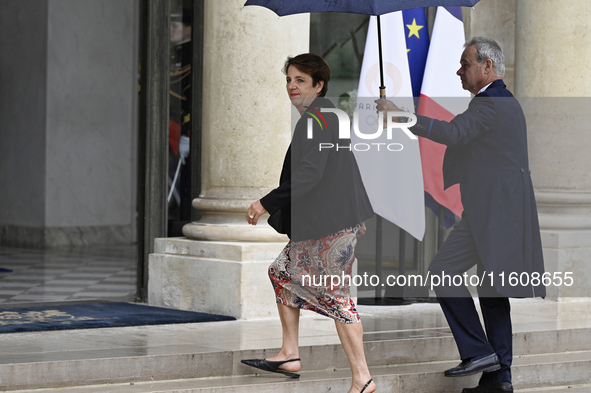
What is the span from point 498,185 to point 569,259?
3.54 metres

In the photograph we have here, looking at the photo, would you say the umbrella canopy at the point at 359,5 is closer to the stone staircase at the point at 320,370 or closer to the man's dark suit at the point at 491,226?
the man's dark suit at the point at 491,226

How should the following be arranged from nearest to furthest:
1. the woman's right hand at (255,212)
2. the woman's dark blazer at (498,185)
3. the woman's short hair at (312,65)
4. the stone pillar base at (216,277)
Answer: the woman's right hand at (255,212) < the woman's short hair at (312,65) < the woman's dark blazer at (498,185) < the stone pillar base at (216,277)

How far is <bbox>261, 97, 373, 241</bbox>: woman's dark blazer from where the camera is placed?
4230mm

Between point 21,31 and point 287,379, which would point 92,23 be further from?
point 287,379

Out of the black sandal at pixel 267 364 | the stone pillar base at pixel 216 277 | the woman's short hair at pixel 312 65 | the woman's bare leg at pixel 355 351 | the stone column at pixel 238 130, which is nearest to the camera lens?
the woman's bare leg at pixel 355 351

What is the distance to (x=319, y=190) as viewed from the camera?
434 cm

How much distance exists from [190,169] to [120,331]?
2350 mm

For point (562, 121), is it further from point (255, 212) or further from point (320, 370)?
point (255, 212)

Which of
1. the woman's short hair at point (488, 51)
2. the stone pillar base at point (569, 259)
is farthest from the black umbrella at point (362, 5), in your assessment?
the stone pillar base at point (569, 259)

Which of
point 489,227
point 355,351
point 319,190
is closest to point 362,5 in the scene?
point 319,190

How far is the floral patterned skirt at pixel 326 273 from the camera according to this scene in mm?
4312

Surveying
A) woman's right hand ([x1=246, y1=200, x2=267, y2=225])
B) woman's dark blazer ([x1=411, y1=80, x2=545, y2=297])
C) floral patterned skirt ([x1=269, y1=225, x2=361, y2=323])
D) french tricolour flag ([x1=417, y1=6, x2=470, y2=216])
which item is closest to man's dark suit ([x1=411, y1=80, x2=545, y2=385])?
woman's dark blazer ([x1=411, y1=80, x2=545, y2=297])

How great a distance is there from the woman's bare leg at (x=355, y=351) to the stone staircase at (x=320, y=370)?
1.61 feet

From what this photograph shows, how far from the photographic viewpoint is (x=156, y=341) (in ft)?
17.3
